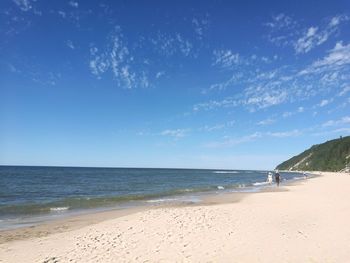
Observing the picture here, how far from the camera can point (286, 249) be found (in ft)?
31.2

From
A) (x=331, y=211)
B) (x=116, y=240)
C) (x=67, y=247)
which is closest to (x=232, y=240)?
(x=116, y=240)

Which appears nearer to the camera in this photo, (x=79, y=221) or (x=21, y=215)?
(x=79, y=221)

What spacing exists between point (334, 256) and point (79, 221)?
40.2ft

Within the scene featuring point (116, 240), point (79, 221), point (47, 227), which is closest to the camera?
point (116, 240)

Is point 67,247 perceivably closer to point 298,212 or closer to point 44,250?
point 44,250

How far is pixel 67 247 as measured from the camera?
33.8 feet

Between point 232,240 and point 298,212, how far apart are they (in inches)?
303

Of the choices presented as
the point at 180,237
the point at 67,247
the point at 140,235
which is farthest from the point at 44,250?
the point at 180,237

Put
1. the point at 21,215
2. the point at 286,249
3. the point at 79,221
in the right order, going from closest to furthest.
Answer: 1. the point at 286,249
2. the point at 79,221
3. the point at 21,215

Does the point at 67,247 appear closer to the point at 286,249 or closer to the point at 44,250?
the point at 44,250

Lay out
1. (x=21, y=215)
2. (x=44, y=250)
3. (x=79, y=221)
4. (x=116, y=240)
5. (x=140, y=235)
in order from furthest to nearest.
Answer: (x=21, y=215) < (x=79, y=221) < (x=140, y=235) < (x=116, y=240) < (x=44, y=250)

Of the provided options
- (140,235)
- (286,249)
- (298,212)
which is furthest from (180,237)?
(298,212)

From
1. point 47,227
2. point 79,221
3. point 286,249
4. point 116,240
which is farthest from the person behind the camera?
point 79,221

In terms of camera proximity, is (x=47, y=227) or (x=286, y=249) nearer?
(x=286, y=249)
